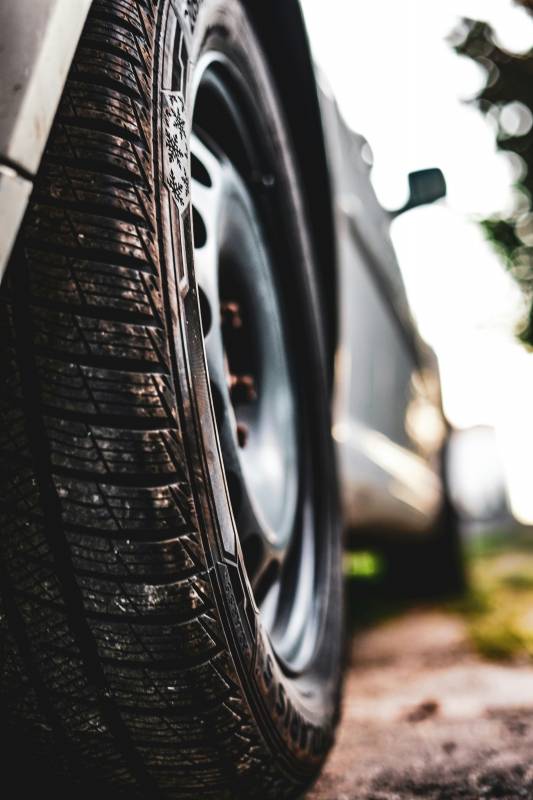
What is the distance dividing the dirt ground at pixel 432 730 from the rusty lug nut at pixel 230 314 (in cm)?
64

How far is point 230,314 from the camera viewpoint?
42.7 inches

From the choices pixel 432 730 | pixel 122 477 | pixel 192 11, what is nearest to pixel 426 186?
pixel 432 730

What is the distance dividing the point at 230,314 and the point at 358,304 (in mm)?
1034

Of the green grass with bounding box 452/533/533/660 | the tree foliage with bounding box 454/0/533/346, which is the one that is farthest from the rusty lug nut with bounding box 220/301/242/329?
the tree foliage with bounding box 454/0/533/346

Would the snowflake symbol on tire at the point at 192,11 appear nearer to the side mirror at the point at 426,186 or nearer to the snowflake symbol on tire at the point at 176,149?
the snowflake symbol on tire at the point at 176,149

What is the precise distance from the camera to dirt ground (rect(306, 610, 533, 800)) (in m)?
1.07

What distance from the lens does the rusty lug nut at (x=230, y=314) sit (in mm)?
1080

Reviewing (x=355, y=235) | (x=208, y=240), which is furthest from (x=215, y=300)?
(x=355, y=235)

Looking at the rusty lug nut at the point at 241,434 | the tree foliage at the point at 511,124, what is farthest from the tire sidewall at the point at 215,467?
the tree foliage at the point at 511,124

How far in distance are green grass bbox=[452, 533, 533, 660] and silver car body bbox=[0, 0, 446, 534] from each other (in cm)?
41

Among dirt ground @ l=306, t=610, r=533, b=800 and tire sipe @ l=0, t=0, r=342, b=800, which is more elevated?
tire sipe @ l=0, t=0, r=342, b=800

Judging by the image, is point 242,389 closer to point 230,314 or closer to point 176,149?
point 230,314

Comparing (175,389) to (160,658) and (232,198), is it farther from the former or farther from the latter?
(232,198)

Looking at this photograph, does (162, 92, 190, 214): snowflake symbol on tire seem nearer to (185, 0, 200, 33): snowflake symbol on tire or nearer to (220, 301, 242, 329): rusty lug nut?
(185, 0, 200, 33): snowflake symbol on tire
